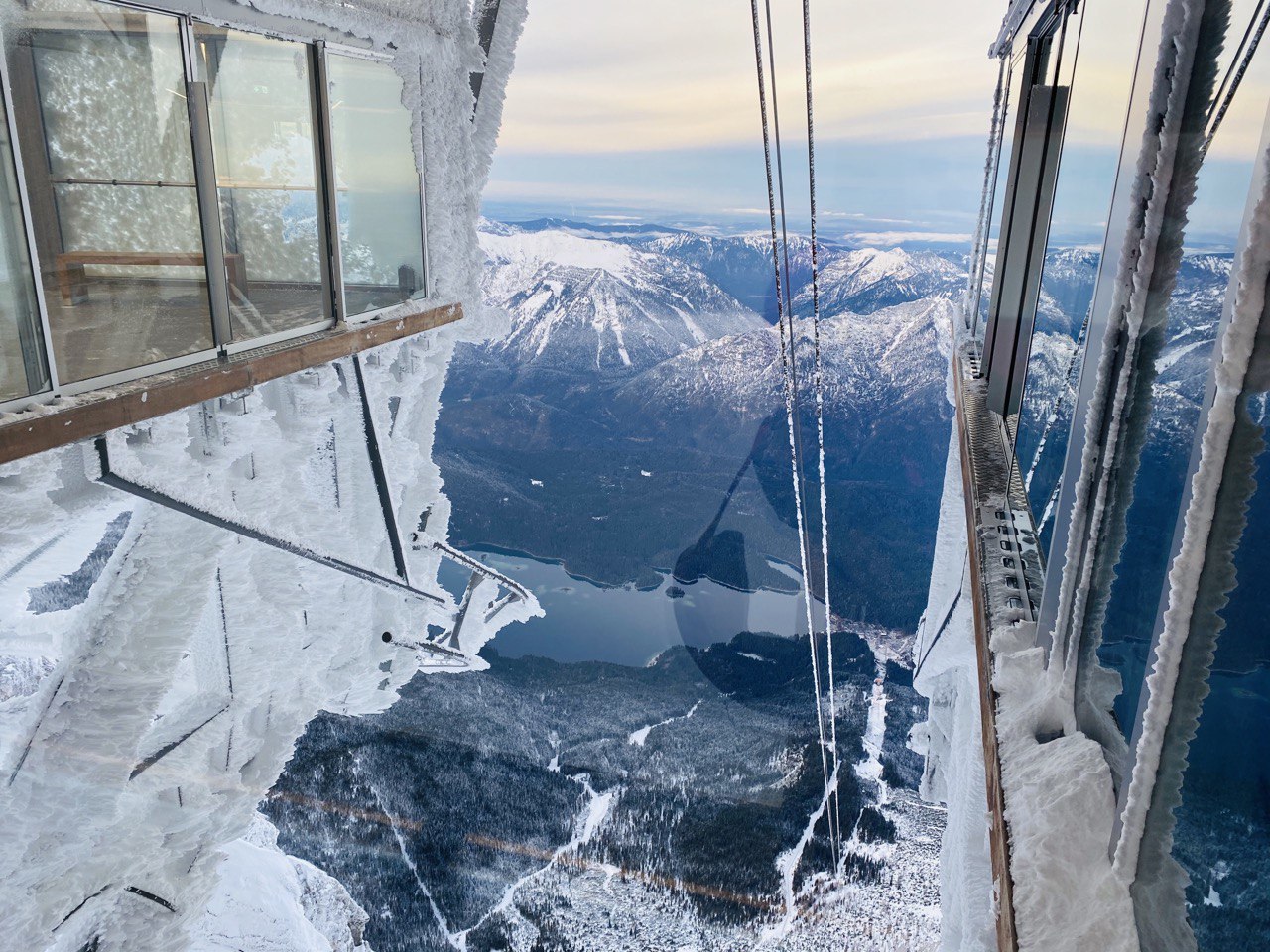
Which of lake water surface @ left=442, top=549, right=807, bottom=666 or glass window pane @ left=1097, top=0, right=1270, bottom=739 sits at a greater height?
glass window pane @ left=1097, top=0, right=1270, bottom=739

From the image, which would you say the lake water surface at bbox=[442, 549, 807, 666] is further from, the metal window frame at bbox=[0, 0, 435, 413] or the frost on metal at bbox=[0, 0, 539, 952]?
the metal window frame at bbox=[0, 0, 435, 413]

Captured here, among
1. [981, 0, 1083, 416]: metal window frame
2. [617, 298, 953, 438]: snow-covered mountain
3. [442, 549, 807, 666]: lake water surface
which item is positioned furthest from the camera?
[617, 298, 953, 438]: snow-covered mountain

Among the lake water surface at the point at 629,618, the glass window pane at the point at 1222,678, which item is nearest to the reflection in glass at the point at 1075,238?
the glass window pane at the point at 1222,678

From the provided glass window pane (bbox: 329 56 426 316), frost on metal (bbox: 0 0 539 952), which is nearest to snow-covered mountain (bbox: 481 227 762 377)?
frost on metal (bbox: 0 0 539 952)

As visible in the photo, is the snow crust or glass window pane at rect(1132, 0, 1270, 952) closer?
glass window pane at rect(1132, 0, 1270, 952)

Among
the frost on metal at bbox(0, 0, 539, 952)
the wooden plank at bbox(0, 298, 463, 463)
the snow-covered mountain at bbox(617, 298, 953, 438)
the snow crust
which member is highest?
the wooden plank at bbox(0, 298, 463, 463)

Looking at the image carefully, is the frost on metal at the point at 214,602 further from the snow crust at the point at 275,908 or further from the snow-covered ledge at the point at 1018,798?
the snow crust at the point at 275,908

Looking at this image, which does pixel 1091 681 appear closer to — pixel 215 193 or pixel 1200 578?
pixel 1200 578

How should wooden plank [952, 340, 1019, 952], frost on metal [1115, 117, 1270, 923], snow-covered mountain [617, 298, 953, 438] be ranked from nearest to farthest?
frost on metal [1115, 117, 1270, 923]
wooden plank [952, 340, 1019, 952]
snow-covered mountain [617, 298, 953, 438]
